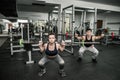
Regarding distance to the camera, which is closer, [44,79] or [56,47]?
[44,79]

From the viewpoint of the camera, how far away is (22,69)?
115 inches

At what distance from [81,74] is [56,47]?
0.86m

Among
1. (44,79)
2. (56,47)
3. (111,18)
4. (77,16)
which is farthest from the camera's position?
(77,16)

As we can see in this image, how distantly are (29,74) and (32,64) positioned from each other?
2.27 ft

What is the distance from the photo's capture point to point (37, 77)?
246 cm

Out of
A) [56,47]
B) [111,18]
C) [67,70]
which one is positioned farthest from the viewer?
[111,18]

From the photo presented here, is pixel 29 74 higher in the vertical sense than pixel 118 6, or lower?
lower

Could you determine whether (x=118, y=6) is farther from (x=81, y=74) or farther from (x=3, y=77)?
(x=3, y=77)

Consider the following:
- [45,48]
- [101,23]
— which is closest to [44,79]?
[45,48]

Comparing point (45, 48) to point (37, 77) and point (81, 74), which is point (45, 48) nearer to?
point (37, 77)

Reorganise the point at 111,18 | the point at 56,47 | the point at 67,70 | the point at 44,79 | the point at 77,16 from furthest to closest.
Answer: the point at 77,16 → the point at 111,18 → the point at 67,70 → the point at 56,47 → the point at 44,79

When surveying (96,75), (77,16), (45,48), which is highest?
(77,16)

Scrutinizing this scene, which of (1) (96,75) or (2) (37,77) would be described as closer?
(2) (37,77)

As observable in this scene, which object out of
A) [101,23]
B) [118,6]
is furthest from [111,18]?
[118,6]
